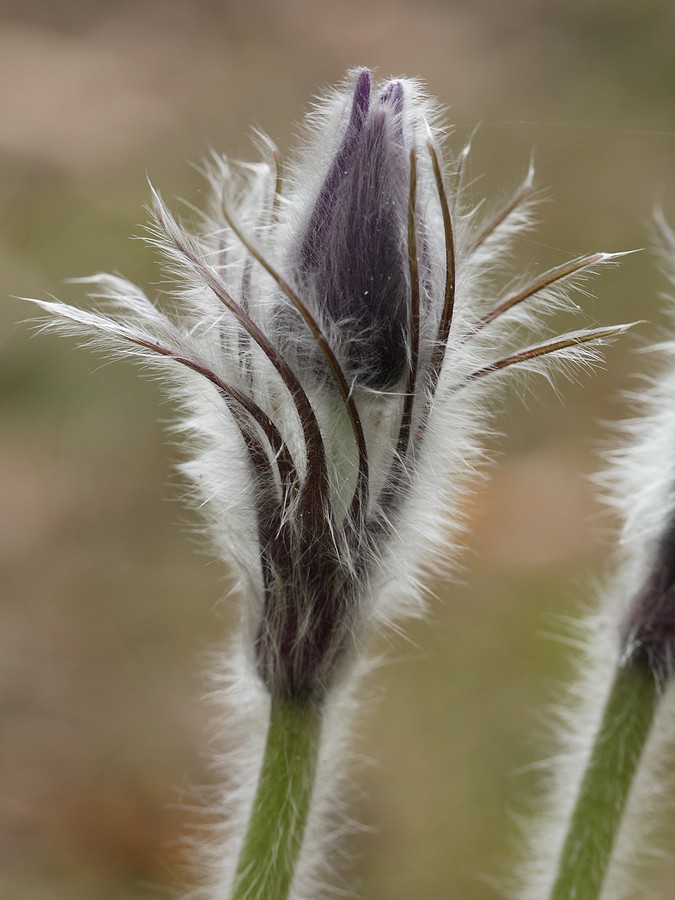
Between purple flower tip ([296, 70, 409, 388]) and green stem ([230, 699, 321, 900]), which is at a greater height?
purple flower tip ([296, 70, 409, 388])

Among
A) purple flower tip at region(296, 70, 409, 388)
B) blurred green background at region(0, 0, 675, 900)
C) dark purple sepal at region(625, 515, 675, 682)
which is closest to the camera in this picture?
purple flower tip at region(296, 70, 409, 388)

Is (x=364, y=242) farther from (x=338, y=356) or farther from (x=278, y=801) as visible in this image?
(x=278, y=801)

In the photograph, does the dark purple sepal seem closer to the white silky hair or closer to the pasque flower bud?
the white silky hair

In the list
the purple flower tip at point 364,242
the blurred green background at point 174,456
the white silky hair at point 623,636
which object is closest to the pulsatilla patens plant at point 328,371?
the purple flower tip at point 364,242

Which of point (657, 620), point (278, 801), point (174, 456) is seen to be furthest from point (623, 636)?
point (174, 456)

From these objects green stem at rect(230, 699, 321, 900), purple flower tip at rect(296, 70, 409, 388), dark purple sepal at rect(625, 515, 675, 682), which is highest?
purple flower tip at rect(296, 70, 409, 388)

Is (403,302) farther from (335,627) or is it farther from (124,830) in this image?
(124,830)

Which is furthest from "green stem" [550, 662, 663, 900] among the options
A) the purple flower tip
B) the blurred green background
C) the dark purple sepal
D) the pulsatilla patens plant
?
the blurred green background
